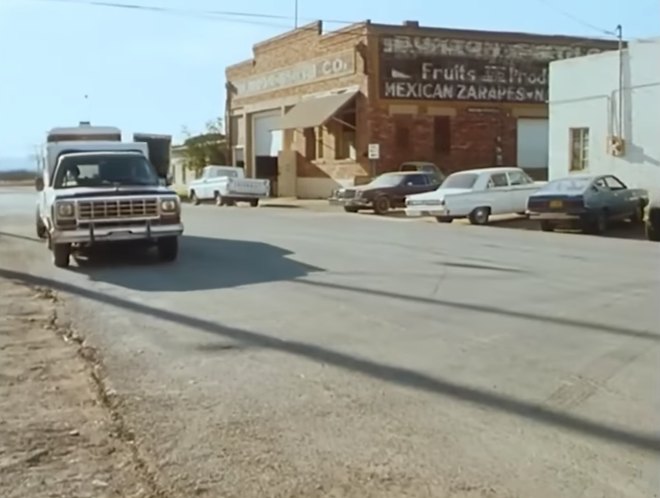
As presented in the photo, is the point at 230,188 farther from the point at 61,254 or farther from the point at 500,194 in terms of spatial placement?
the point at 61,254

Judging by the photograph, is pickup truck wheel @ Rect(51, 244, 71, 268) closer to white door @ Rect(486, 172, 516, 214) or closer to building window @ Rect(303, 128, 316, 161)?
white door @ Rect(486, 172, 516, 214)

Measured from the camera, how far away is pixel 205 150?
59.9 meters

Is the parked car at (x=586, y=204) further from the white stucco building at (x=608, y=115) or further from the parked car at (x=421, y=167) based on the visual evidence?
the parked car at (x=421, y=167)

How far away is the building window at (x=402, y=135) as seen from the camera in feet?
139

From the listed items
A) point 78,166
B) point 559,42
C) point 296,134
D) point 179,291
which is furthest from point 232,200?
point 179,291

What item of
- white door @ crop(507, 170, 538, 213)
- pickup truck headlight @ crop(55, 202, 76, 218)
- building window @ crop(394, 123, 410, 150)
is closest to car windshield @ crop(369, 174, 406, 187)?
white door @ crop(507, 170, 538, 213)

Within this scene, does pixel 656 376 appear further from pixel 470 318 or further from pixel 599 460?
pixel 470 318

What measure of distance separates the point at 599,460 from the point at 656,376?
2.22m

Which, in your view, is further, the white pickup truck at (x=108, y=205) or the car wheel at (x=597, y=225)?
the car wheel at (x=597, y=225)

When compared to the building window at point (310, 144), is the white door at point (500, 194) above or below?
below

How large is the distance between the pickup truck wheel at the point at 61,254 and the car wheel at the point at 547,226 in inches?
550

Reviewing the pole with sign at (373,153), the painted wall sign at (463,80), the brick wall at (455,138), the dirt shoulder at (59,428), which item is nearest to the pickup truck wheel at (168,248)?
the dirt shoulder at (59,428)

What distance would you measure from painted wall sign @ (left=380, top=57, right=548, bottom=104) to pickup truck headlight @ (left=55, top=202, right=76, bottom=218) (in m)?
28.2

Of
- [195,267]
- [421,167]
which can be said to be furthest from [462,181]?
[195,267]
